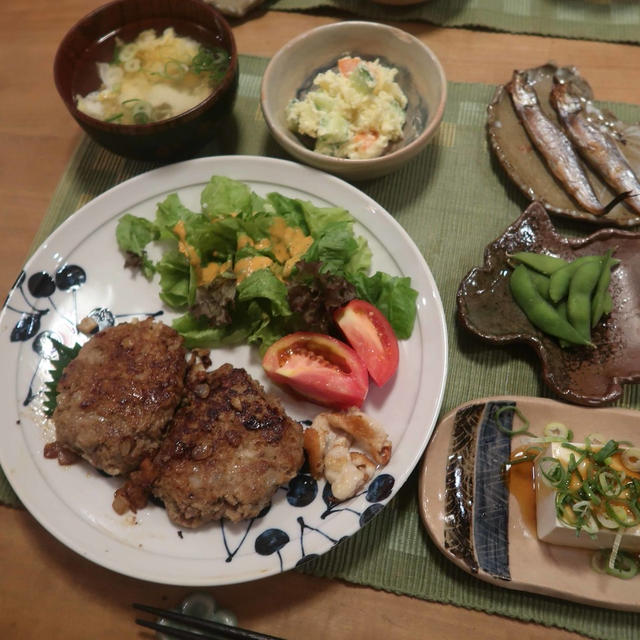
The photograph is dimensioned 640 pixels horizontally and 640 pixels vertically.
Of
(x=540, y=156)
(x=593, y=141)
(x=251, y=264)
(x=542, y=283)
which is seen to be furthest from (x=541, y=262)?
(x=251, y=264)

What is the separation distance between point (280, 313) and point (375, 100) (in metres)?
1.37

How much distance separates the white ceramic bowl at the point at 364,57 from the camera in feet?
8.69

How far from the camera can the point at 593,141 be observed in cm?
290

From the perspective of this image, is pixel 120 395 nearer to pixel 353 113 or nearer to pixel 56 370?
pixel 56 370

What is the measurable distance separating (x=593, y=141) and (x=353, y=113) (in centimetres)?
137

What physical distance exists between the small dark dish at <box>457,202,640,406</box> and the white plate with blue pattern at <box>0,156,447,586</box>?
13.8 inches

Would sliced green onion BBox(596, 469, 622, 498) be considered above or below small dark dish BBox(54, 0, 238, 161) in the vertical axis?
below

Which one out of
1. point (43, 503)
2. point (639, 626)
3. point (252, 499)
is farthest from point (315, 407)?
point (639, 626)

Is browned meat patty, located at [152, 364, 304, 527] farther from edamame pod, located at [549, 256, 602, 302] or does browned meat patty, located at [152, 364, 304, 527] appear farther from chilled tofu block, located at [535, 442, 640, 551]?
edamame pod, located at [549, 256, 602, 302]

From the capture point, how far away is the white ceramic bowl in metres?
2.65

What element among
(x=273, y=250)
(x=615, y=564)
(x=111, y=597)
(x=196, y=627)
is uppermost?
(x=273, y=250)

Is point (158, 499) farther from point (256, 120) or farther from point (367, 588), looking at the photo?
point (256, 120)

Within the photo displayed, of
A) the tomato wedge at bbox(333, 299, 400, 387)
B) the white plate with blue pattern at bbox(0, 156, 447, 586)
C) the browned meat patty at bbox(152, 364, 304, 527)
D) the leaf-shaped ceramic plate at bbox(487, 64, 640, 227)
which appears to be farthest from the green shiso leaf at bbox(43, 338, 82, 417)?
the leaf-shaped ceramic plate at bbox(487, 64, 640, 227)

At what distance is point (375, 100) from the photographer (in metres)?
2.83
